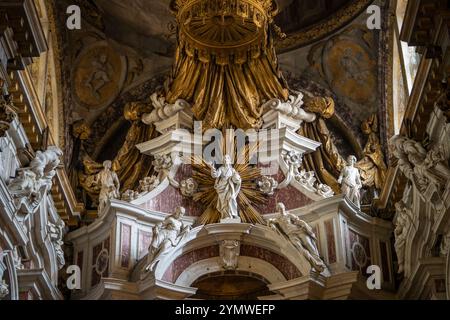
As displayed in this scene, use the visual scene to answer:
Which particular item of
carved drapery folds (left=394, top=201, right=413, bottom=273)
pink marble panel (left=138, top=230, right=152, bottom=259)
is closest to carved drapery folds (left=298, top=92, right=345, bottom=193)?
carved drapery folds (left=394, top=201, right=413, bottom=273)

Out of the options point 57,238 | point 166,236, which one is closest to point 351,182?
point 166,236

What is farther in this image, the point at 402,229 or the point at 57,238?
the point at 57,238

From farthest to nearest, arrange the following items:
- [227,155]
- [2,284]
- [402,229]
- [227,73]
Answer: [227,73] < [227,155] < [402,229] < [2,284]

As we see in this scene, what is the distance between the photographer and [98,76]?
21016mm

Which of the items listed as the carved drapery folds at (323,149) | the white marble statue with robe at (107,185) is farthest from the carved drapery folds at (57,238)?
the carved drapery folds at (323,149)

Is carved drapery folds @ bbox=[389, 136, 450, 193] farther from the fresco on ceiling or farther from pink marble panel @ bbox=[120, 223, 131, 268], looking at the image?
pink marble panel @ bbox=[120, 223, 131, 268]

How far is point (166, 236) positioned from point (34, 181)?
270cm

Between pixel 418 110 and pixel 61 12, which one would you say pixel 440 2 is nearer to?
pixel 418 110

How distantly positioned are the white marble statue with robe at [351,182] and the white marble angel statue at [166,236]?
2.82 m

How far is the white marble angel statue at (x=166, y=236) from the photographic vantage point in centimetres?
1775

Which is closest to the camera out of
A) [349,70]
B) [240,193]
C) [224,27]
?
[240,193]

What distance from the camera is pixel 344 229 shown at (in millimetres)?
18469

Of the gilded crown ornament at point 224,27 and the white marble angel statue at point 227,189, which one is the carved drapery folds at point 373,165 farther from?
the gilded crown ornament at point 224,27

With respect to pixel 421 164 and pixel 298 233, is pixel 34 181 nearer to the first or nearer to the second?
pixel 298 233
